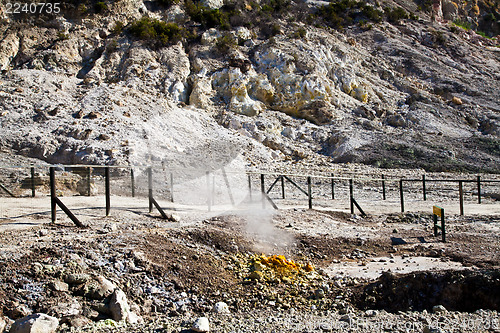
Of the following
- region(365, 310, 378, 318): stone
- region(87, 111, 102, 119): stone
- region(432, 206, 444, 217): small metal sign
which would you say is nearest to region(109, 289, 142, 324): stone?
region(365, 310, 378, 318): stone

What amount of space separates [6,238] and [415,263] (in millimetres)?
6374

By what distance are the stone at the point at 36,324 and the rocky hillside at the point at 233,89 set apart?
11960 millimetres

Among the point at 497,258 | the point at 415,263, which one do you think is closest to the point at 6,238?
the point at 415,263

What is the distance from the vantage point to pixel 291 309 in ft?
14.6

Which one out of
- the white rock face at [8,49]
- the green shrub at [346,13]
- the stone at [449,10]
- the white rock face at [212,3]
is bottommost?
the white rock face at [8,49]

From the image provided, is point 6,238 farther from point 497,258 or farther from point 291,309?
point 497,258

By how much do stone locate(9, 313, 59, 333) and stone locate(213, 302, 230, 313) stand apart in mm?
1665

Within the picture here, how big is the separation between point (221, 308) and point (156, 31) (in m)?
25.6

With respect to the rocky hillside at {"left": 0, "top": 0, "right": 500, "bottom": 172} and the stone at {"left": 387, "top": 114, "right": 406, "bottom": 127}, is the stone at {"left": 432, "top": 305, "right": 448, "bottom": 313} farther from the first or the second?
the stone at {"left": 387, "top": 114, "right": 406, "bottom": 127}

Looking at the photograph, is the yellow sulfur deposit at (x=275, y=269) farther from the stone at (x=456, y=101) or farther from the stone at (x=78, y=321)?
the stone at (x=456, y=101)

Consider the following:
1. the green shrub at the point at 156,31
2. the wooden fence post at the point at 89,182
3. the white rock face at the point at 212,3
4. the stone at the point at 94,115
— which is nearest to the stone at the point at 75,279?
the wooden fence post at the point at 89,182

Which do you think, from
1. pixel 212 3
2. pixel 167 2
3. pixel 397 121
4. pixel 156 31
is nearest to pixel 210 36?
pixel 156 31

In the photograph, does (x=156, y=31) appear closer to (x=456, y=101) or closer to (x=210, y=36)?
(x=210, y=36)

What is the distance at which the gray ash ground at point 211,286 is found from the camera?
12.7ft
